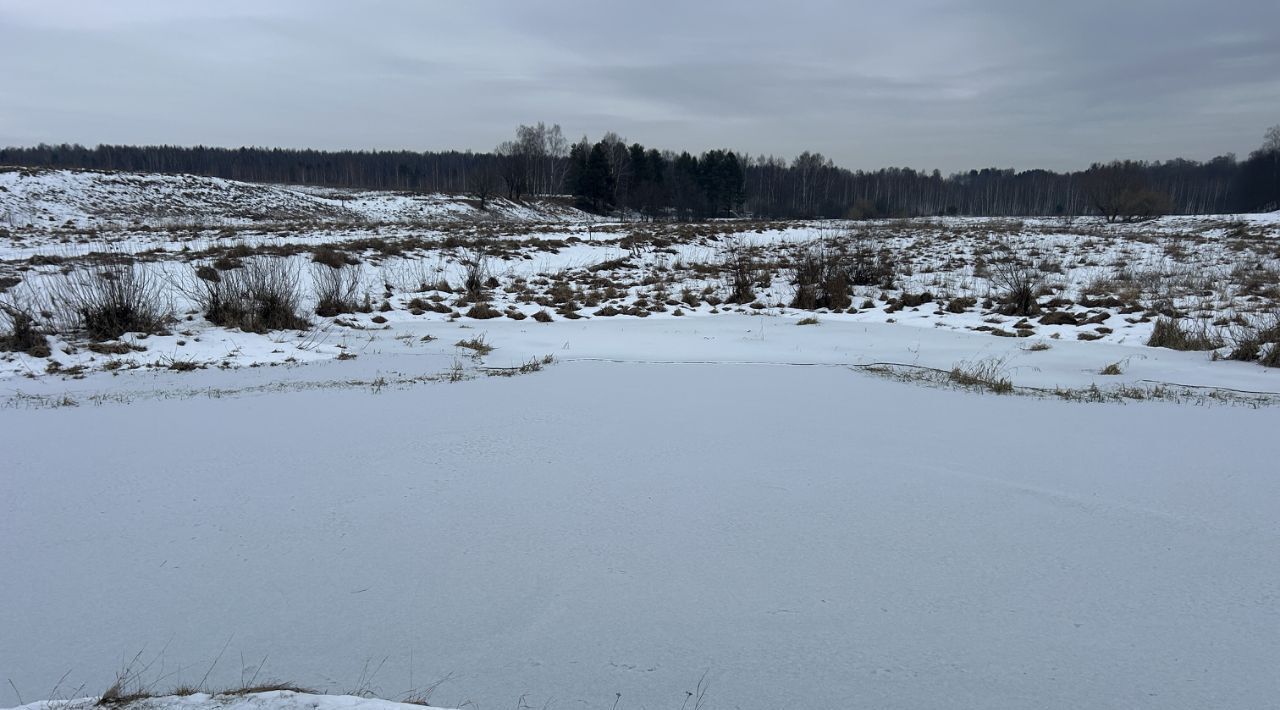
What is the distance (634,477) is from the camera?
4.41 meters

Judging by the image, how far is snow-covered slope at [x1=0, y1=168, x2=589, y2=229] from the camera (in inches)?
1271

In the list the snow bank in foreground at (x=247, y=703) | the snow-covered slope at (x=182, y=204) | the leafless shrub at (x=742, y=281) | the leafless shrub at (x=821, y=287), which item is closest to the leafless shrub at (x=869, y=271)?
the leafless shrub at (x=821, y=287)

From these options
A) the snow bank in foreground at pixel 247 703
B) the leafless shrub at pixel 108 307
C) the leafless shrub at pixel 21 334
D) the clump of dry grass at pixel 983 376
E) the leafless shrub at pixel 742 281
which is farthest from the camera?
the leafless shrub at pixel 742 281

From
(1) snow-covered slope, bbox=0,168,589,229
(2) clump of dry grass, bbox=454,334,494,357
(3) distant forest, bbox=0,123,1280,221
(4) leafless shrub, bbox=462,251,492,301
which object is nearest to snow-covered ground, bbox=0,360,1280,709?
(2) clump of dry grass, bbox=454,334,494,357

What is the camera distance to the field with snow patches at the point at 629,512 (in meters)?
2.54

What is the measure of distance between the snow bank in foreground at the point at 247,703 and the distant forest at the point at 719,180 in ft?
165

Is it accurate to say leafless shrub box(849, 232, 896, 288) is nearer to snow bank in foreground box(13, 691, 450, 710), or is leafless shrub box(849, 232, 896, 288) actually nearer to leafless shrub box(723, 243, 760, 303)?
leafless shrub box(723, 243, 760, 303)

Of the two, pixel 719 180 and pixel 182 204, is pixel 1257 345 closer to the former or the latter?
pixel 182 204

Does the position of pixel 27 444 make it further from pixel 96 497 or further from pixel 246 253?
pixel 246 253

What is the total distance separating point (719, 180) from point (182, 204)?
46415mm

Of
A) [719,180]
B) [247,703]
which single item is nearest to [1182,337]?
[247,703]

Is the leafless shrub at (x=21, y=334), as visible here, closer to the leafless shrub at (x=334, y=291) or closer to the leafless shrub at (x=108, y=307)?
the leafless shrub at (x=108, y=307)

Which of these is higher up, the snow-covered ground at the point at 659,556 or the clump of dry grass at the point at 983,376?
the clump of dry grass at the point at 983,376

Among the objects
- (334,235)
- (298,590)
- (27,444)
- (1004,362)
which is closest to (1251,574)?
(298,590)
